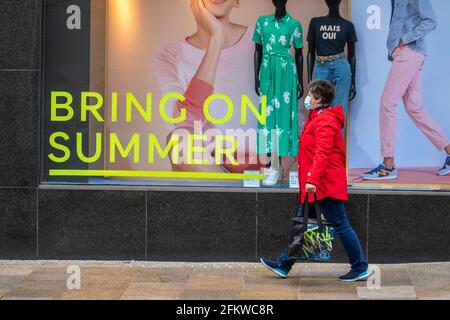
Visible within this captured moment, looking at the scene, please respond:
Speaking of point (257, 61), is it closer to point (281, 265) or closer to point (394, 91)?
point (394, 91)

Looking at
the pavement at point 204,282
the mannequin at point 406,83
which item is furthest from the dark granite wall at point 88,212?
the mannequin at point 406,83

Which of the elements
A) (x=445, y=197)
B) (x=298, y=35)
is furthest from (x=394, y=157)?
(x=298, y=35)

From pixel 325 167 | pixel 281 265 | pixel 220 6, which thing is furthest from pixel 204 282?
pixel 220 6

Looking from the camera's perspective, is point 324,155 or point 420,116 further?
point 420,116

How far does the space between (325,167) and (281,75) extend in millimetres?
1964

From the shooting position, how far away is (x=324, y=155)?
848cm

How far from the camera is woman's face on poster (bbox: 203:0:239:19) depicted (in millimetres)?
10266

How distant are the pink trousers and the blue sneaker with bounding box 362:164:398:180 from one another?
0.15 metres

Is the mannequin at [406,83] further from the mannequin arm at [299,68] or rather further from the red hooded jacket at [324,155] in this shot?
the red hooded jacket at [324,155]

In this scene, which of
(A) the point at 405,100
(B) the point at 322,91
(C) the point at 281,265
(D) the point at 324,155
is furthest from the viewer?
(A) the point at 405,100

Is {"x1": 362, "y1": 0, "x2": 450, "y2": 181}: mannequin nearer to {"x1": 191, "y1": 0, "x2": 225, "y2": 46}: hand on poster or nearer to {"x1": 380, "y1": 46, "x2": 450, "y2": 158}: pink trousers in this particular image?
{"x1": 380, "y1": 46, "x2": 450, "y2": 158}: pink trousers

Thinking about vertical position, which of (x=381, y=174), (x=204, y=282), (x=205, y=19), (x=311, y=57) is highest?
(x=205, y=19)

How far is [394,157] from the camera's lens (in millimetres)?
10133
